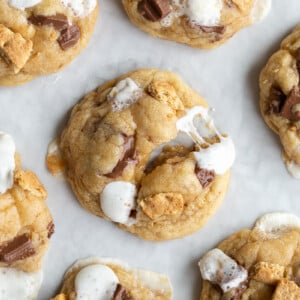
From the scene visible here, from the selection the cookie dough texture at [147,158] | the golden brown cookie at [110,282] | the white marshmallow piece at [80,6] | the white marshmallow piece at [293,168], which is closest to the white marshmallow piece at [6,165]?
the cookie dough texture at [147,158]

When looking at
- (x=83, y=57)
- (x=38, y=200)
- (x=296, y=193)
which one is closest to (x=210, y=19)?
(x=83, y=57)

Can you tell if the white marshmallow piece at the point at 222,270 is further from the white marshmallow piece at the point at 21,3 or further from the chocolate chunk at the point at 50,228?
the white marshmallow piece at the point at 21,3

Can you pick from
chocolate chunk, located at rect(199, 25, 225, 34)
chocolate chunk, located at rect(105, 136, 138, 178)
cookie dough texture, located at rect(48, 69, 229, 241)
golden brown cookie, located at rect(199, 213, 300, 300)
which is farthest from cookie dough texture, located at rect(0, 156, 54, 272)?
chocolate chunk, located at rect(199, 25, 225, 34)

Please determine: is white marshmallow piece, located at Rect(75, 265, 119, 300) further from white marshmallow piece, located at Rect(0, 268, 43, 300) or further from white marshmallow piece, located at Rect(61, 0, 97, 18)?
white marshmallow piece, located at Rect(61, 0, 97, 18)

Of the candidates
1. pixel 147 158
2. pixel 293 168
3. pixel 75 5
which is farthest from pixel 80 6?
pixel 293 168

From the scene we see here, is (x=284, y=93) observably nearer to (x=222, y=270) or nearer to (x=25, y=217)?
(x=222, y=270)

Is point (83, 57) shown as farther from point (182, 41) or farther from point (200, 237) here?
point (200, 237)
